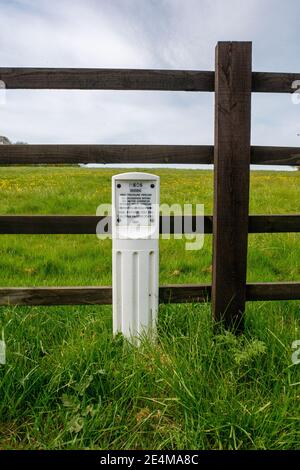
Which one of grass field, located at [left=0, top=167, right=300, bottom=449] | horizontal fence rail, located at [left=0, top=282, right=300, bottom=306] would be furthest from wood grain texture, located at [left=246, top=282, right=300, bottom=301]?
grass field, located at [left=0, top=167, right=300, bottom=449]

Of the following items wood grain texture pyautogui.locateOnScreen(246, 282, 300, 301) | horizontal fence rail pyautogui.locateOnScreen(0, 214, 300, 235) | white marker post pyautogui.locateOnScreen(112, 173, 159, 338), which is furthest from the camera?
wood grain texture pyautogui.locateOnScreen(246, 282, 300, 301)

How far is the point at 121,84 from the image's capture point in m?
2.69

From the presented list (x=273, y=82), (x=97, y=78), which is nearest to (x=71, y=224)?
(x=97, y=78)

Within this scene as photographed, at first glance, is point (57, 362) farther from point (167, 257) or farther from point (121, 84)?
point (167, 257)

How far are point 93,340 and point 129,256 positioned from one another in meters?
0.56

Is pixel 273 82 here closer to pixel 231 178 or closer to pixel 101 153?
pixel 231 178

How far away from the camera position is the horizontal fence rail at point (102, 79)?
268 cm

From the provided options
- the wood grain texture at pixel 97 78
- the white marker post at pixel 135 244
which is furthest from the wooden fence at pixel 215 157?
the white marker post at pixel 135 244

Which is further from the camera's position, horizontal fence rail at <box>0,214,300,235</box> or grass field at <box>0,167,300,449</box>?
horizontal fence rail at <box>0,214,300,235</box>

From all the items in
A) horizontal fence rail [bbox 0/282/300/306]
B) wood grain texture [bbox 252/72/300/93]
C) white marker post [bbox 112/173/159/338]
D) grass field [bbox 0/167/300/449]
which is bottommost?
grass field [bbox 0/167/300/449]

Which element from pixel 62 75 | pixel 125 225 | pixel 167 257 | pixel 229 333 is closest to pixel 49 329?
pixel 125 225

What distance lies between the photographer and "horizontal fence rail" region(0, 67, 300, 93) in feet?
8.78

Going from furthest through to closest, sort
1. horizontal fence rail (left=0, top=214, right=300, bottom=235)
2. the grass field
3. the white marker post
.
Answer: horizontal fence rail (left=0, top=214, right=300, bottom=235) → the white marker post → the grass field

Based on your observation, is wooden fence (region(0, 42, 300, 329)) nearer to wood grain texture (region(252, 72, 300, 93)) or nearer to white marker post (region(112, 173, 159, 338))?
wood grain texture (region(252, 72, 300, 93))
